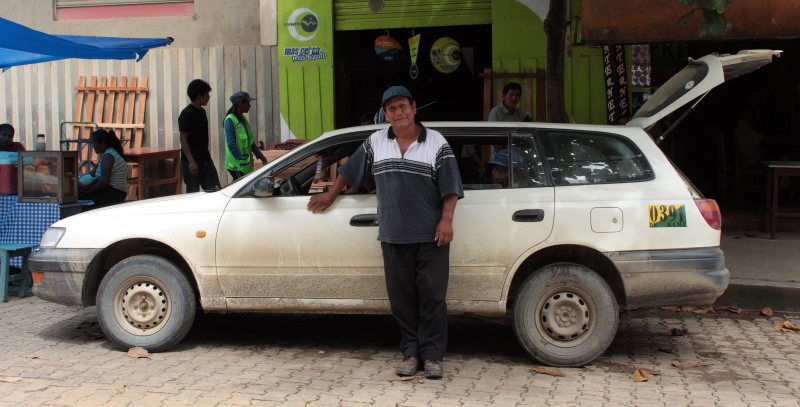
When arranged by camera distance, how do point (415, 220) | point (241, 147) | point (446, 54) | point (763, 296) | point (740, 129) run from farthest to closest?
point (740, 129), point (446, 54), point (241, 147), point (763, 296), point (415, 220)

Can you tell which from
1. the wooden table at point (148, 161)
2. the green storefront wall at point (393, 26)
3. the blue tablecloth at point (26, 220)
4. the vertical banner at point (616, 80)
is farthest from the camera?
the wooden table at point (148, 161)

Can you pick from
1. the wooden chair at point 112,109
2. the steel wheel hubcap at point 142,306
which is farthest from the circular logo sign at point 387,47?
the steel wheel hubcap at point 142,306

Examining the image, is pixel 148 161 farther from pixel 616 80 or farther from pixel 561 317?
pixel 561 317

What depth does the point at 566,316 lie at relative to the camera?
18.5ft

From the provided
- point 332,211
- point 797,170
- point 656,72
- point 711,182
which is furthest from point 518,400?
point 711,182

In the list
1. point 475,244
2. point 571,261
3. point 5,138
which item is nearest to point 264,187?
point 475,244

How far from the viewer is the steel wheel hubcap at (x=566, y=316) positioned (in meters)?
5.63

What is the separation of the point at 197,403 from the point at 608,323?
264 cm

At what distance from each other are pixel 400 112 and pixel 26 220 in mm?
4359

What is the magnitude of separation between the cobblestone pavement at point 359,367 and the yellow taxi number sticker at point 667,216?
3.21 ft

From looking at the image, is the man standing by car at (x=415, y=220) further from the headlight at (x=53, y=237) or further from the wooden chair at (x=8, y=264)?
the wooden chair at (x=8, y=264)

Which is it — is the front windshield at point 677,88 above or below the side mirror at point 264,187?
above

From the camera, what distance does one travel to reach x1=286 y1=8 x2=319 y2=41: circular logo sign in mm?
11438

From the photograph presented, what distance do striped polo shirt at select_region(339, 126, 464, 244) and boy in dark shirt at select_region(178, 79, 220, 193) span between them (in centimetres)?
473
